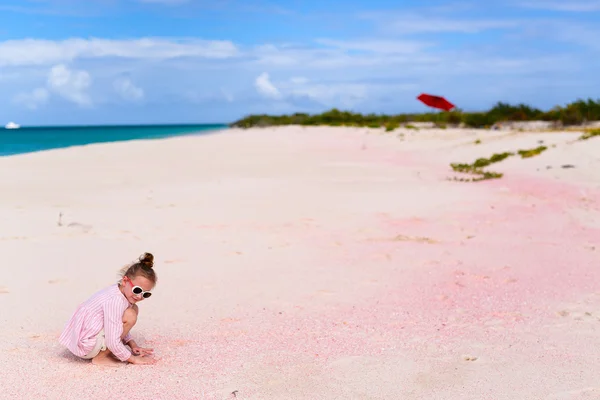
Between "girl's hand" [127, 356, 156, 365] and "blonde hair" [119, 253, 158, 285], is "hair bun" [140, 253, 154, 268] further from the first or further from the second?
"girl's hand" [127, 356, 156, 365]

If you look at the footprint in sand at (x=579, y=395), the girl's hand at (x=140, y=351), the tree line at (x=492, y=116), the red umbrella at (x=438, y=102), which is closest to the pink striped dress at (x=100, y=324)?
the girl's hand at (x=140, y=351)

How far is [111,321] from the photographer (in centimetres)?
363

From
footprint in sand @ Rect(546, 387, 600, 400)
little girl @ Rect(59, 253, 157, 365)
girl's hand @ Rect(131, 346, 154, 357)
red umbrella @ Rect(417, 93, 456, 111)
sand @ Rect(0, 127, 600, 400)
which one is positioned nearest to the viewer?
footprint in sand @ Rect(546, 387, 600, 400)

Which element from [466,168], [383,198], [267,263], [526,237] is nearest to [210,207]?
[383,198]

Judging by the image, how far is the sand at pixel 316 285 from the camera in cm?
351

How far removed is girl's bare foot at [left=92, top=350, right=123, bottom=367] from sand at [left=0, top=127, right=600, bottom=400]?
5cm

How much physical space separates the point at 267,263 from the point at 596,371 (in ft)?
10.2

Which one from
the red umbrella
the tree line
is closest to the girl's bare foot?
the tree line

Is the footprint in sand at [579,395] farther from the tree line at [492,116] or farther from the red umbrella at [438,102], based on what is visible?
the red umbrella at [438,102]

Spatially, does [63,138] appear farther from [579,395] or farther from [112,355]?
[579,395]

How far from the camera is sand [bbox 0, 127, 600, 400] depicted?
3.51 m

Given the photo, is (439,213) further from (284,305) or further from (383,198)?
(284,305)

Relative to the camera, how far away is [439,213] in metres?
8.83

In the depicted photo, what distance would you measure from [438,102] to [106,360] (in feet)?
106
